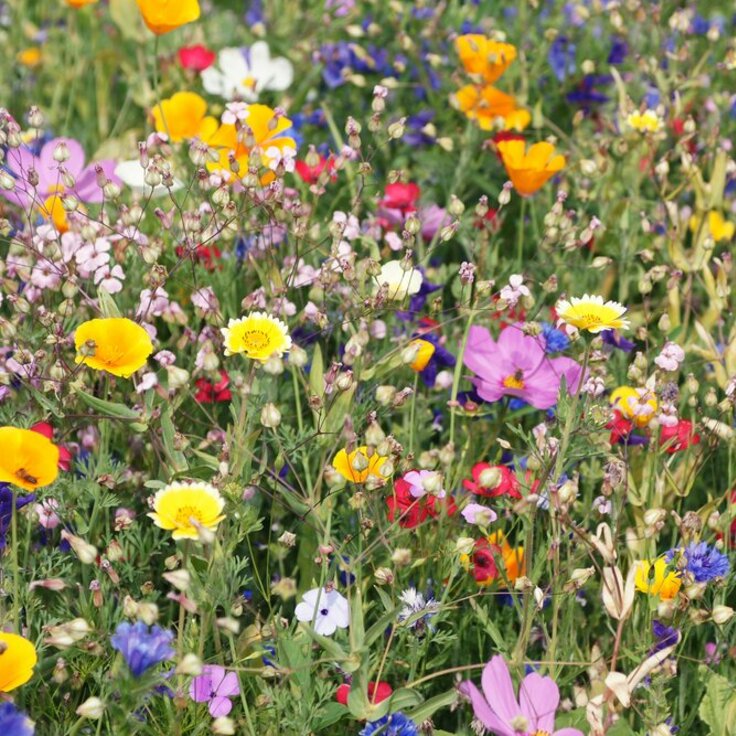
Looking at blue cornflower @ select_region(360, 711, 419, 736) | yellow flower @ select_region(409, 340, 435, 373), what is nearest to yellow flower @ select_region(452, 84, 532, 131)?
yellow flower @ select_region(409, 340, 435, 373)

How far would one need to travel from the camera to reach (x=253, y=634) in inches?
53.4

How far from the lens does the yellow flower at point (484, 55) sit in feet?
7.09

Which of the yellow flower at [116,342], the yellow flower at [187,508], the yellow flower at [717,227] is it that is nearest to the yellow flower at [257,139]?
the yellow flower at [116,342]

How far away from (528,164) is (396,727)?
105 cm

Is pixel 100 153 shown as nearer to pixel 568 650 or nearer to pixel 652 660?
pixel 568 650

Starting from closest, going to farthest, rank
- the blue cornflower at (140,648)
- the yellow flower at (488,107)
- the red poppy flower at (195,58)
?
the blue cornflower at (140,648), the yellow flower at (488,107), the red poppy flower at (195,58)

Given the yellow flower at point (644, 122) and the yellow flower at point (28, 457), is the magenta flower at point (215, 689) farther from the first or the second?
the yellow flower at point (644, 122)

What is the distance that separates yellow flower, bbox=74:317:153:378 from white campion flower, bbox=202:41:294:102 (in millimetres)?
1043

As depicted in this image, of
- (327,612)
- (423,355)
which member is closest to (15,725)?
(327,612)

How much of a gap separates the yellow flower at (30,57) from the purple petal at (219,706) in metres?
1.87

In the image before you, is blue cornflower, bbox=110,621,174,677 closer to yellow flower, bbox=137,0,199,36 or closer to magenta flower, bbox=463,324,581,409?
magenta flower, bbox=463,324,581,409

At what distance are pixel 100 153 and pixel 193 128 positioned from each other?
387mm

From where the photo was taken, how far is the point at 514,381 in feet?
5.65

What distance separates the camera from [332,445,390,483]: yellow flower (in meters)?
1.30
